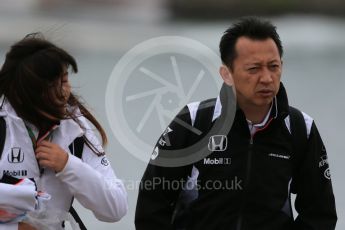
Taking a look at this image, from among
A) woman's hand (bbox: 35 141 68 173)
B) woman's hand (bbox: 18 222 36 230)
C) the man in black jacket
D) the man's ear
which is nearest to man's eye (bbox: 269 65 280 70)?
the man in black jacket

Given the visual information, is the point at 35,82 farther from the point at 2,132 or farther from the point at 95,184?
the point at 95,184

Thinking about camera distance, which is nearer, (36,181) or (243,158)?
(36,181)

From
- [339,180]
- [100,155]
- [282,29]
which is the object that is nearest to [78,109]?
[100,155]

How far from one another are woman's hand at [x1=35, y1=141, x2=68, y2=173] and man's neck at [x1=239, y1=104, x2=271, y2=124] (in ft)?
2.32

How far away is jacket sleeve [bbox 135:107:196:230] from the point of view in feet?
12.4

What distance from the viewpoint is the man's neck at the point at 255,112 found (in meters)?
3.83

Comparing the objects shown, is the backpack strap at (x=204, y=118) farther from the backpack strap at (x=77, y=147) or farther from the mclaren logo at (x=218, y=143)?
the backpack strap at (x=77, y=147)

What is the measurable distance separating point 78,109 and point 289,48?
16.9 m

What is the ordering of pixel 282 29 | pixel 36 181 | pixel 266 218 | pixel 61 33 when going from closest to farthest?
pixel 36 181 < pixel 266 218 < pixel 61 33 < pixel 282 29

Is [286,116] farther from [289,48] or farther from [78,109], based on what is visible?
[289,48]

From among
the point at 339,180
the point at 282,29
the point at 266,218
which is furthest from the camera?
the point at 282,29

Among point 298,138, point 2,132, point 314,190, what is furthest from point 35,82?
point 314,190

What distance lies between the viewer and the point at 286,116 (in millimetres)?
3850

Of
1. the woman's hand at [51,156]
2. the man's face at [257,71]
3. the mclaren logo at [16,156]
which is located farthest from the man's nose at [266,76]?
the mclaren logo at [16,156]
